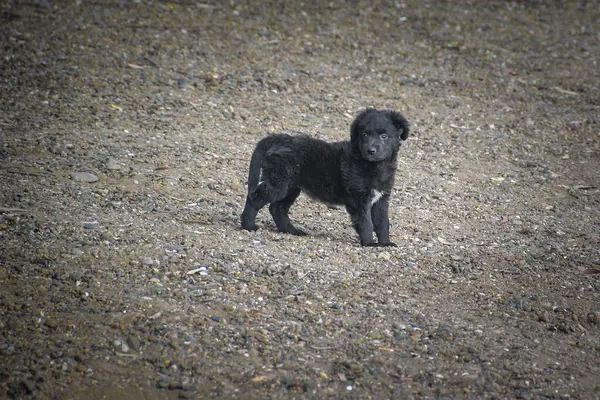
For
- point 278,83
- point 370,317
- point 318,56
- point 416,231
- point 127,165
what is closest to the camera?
point 370,317

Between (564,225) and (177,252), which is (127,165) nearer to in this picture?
(177,252)

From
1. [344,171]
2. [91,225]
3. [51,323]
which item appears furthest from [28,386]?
[344,171]

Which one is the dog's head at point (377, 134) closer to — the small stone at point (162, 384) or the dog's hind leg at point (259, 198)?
the dog's hind leg at point (259, 198)

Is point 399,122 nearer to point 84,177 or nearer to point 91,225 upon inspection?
point 91,225

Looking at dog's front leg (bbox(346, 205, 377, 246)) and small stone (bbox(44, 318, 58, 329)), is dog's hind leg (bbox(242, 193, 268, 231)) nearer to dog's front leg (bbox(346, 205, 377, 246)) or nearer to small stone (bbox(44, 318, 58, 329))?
dog's front leg (bbox(346, 205, 377, 246))

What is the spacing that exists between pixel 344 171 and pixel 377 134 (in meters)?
0.48

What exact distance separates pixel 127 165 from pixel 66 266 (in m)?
2.95

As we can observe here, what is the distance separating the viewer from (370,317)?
5699 millimetres

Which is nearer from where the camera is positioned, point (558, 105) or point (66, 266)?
point (66, 266)

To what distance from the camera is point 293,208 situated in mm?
8492

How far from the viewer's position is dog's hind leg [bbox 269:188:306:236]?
24.8 feet

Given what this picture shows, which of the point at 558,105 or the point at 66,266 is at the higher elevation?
the point at 558,105

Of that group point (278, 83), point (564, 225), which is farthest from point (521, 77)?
point (564, 225)

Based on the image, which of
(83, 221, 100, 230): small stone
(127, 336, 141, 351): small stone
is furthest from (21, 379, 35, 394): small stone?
(83, 221, 100, 230): small stone
